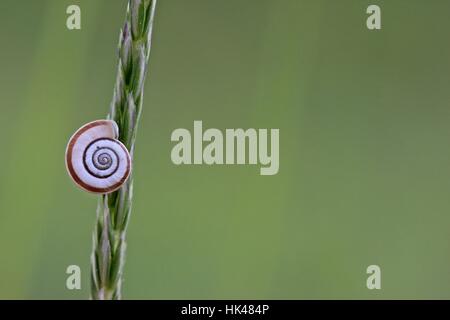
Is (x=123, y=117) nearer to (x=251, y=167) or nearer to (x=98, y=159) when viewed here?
(x=98, y=159)

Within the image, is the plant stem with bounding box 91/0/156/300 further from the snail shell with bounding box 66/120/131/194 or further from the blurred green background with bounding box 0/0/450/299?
the blurred green background with bounding box 0/0/450/299

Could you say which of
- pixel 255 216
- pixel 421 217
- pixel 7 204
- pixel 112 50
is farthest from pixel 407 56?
pixel 7 204

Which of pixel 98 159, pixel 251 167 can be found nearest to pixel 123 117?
pixel 98 159

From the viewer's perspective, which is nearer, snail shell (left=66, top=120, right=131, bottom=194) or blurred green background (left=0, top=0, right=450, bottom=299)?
snail shell (left=66, top=120, right=131, bottom=194)

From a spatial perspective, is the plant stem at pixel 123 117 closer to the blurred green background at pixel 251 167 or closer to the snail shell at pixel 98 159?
the snail shell at pixel 98 159

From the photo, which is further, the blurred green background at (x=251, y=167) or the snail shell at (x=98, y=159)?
the blurred green background at (x=251, y=167)

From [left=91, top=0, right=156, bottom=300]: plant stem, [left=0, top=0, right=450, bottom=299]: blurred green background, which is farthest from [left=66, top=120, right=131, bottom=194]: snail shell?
[left=0, top=0, right=450, bottom=299]: blurred green background

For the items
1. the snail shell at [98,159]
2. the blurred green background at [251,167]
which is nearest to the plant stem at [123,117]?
the snail shell at [98,159]
